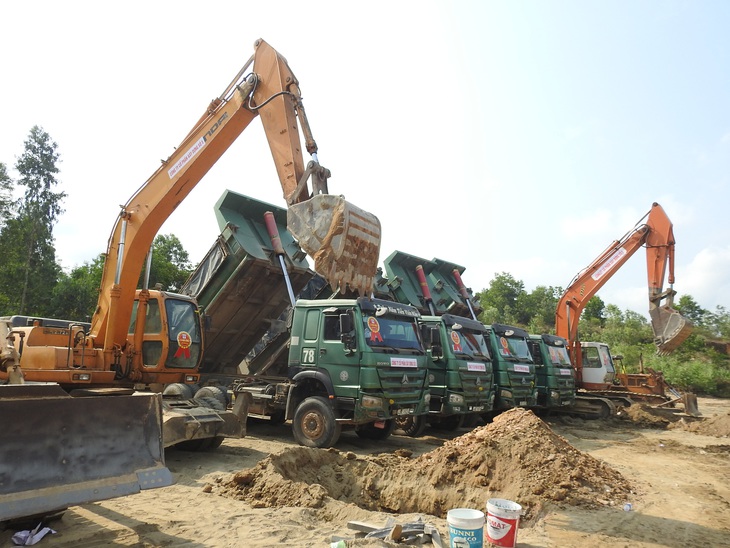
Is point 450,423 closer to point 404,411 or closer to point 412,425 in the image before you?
point 412,425

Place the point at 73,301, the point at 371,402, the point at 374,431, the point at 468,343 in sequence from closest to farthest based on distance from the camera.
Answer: the point at 371,402 → the point at 374,431 → the point at 468,343 → the point at 73,301

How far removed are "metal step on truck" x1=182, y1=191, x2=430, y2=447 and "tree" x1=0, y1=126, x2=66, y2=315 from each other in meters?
19.9

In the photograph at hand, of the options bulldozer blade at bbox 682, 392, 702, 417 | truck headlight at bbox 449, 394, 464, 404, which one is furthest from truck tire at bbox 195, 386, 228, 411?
bulldozer blade at bbox 682, 392, 702, 417

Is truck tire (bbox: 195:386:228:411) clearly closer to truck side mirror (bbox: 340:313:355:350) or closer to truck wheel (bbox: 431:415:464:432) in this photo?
truck side mirror (bbox: 340:313:355:350)

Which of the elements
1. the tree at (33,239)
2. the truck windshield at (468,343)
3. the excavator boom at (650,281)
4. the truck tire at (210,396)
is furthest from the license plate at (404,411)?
the tree at (33,239)

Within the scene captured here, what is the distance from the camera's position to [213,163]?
812 centimetres

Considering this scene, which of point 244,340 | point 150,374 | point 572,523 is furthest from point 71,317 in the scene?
point 572,523

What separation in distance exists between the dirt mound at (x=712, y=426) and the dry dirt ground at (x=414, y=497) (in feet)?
17.0

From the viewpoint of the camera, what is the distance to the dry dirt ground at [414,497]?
14.1ft

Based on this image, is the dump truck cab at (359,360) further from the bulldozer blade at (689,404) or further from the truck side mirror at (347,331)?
the bulldozer blade at (689,404)

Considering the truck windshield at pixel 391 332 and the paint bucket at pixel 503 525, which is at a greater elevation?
the truck windshield at pixel 391 332

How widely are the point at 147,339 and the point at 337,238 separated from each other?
445 centimetres

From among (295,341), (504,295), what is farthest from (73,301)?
(504,295)

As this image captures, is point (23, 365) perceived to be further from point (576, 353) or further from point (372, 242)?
point (576, 353)
